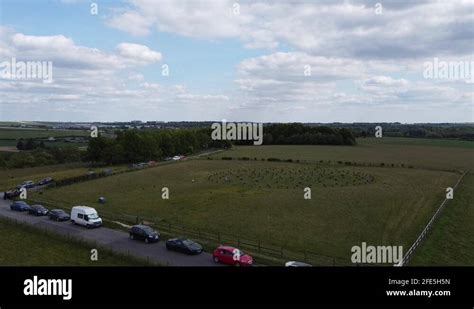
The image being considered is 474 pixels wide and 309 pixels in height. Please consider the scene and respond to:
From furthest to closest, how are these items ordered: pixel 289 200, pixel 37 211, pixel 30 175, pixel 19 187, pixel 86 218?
pixel 30 175 < pixel 19 187 < pixel 289 200 < pixel 37 211 < pixel 86 218

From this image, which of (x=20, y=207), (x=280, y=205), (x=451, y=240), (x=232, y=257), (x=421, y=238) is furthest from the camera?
(x=280, y=205)

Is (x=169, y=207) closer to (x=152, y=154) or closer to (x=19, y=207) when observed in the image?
(x=19, y=207)

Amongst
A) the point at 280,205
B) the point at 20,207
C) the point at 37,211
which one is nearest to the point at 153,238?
the point at 37,211

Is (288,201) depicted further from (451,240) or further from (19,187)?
(19,187)

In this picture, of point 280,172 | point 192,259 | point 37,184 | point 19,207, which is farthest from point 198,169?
point 192,259

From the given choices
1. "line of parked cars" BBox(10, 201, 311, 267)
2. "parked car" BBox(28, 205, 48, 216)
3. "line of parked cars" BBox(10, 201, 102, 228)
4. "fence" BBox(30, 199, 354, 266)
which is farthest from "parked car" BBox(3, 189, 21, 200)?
"fence" BBox(30, 199, 354, 266)
